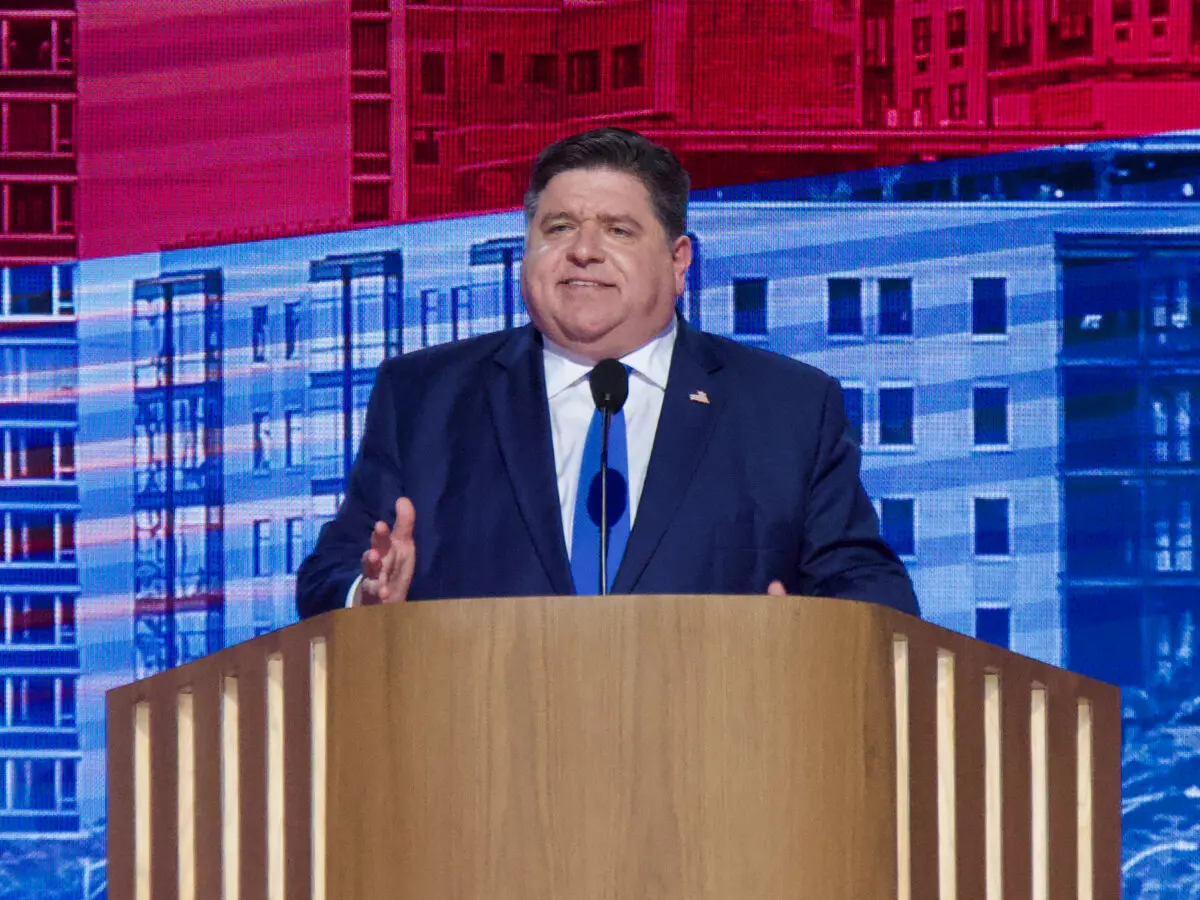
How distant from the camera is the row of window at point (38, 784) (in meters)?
4.27

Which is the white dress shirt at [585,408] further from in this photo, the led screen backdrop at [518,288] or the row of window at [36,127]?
the row of window at [36,127]

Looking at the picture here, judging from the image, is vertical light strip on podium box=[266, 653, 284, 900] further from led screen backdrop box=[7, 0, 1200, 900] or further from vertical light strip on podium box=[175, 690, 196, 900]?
led screen backdrop box=[7, 0, 1200, 900]

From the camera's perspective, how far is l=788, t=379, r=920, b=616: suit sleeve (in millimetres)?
2906

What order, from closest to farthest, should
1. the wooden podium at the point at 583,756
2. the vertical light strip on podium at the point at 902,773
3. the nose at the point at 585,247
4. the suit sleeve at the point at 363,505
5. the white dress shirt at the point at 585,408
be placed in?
the wooden podium at the point at 583,756 < the vertical light strip on podium at the point at 902,773 < the suit sleeve at the point at 363,505 < the white dress shirt at the point at 585,408 < the nose at the point at 585,247

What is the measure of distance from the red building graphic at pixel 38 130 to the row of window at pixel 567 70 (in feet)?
2.63

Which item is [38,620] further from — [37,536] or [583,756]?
[583,756]

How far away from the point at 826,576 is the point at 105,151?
2.32 metres

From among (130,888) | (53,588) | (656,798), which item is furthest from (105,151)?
(656,798)

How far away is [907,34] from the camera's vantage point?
461 centimetres

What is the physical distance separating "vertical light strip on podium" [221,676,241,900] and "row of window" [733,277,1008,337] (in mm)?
2175

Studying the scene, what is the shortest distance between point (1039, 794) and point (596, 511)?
723mm

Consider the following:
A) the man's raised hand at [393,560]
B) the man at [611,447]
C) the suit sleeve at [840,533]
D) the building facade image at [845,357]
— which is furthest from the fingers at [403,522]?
the building facade image at [845,357]

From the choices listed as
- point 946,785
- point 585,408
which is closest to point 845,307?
point 585,408

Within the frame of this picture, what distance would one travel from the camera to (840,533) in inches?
118
